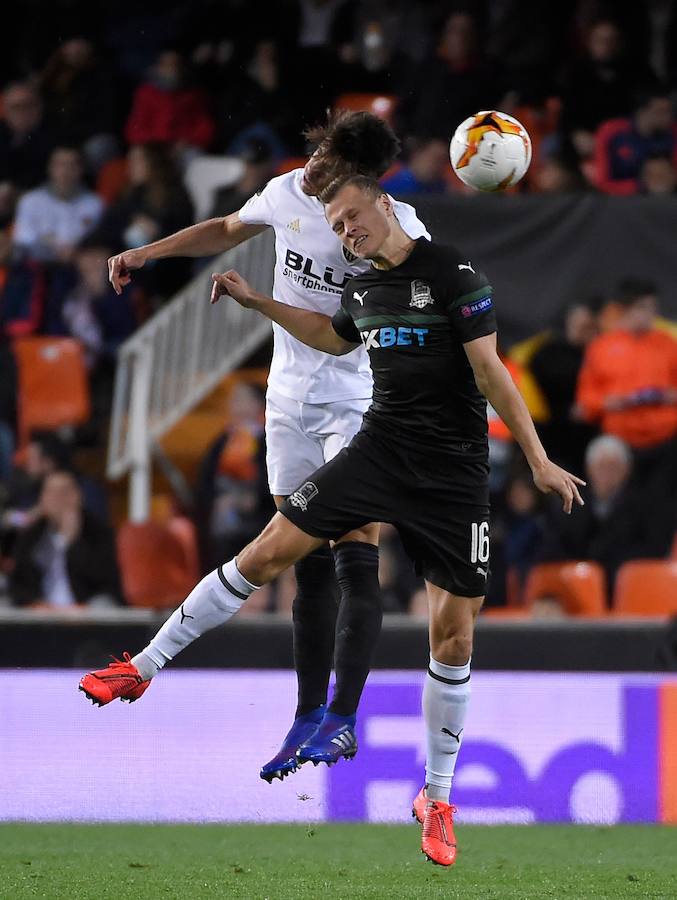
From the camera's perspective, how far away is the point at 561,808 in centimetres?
845

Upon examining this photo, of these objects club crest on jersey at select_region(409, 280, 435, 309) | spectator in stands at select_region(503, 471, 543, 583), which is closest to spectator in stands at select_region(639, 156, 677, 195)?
spectator in stands at select_region(503, 471, 543, 583)

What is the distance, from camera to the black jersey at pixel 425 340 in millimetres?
5711

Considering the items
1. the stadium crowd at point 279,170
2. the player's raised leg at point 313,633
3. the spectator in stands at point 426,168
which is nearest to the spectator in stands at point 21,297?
the stadium crowd at point 279,170

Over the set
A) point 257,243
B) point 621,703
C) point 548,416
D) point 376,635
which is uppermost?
point 257,243

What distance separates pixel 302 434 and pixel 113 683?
1.21 metres

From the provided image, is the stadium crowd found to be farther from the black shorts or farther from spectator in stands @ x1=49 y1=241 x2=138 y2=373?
the black shorts

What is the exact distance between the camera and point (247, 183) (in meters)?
11.3

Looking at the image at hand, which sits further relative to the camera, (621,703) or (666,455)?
(666,455)

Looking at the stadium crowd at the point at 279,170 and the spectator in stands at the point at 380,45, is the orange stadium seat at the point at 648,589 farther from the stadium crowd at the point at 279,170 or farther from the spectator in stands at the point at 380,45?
the spectator in stands at the point at 380,45

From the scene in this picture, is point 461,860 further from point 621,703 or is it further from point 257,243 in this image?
point 257,243

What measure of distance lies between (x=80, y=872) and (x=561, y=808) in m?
2.88

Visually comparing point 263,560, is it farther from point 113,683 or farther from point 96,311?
point 96,311

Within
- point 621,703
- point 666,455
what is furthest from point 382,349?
point 666,455

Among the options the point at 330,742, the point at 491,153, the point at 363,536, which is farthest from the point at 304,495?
the point at 491,153
